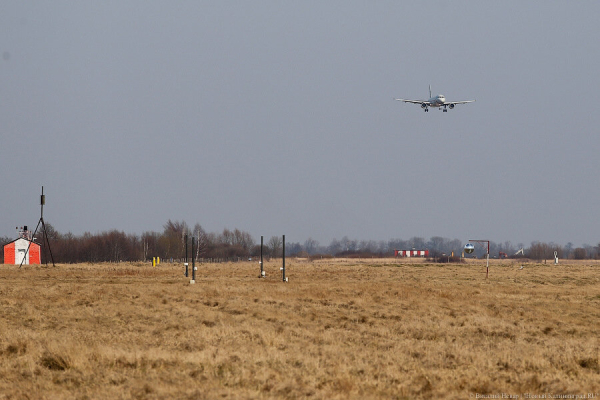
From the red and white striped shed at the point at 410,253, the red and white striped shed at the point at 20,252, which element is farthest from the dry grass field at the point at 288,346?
A: the red and white striped shed at the point at 410,253

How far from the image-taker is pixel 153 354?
13219 mm

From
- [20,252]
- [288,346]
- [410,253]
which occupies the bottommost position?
[288,346]

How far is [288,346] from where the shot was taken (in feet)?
49.8

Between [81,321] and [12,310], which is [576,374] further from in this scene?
[12,310]

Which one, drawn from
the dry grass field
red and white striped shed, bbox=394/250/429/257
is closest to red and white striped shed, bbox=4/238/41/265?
the dry grass field

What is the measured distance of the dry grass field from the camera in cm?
1102

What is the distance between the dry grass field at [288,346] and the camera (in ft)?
36.2

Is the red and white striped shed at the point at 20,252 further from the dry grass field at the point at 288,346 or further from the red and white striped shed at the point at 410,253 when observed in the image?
the red and white striped shed at the point at 410,253

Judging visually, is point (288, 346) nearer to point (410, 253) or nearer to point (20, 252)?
point (20, 252)

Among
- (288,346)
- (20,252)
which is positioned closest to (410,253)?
(20,252)

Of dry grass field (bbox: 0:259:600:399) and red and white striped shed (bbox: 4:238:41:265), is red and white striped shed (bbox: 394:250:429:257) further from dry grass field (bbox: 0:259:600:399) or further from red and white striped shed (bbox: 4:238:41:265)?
dry grass field (bbox: 0:259:600:399)

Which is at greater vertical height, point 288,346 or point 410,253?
point 410,253

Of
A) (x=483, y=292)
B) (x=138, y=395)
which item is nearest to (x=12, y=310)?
(x=138, y=395)

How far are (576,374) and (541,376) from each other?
107 cm
